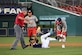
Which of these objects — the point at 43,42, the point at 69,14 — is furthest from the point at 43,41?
the point at 69,14

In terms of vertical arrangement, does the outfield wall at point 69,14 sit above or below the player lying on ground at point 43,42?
below

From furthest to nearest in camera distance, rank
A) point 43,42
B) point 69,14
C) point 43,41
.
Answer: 1. point 69,14
2. point 43,41
3. point 43,42

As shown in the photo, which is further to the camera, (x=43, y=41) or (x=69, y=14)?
(x=69, y=14)

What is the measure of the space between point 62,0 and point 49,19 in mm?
5748

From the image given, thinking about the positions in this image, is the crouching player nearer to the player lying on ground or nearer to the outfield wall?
the player lying on ground

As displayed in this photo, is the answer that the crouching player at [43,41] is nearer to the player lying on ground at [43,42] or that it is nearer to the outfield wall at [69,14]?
the player lying on ground at [43,42]

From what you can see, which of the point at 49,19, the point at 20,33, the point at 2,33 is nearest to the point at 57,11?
the point at 49,19

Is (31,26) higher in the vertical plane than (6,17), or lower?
higher

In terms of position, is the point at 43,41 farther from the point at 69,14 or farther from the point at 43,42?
the point at 69,14

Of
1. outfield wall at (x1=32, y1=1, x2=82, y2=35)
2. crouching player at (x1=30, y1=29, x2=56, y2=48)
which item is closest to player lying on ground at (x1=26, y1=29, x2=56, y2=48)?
crouching player at (x1=30, y1=29, x2=56, y2=48)

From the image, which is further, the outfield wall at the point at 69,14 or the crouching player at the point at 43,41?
the outfield wall at the point at 69,14

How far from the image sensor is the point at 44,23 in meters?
47.2

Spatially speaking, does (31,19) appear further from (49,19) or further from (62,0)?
(62,0)

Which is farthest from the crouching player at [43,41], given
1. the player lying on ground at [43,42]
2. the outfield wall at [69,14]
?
the outfield wall at [69,14]
